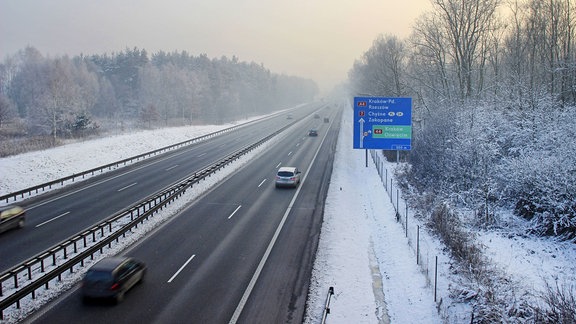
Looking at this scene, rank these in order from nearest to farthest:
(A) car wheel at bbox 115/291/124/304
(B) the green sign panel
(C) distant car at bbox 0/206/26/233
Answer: (A) car wheel at bbox 115/291/124/304
(C) distant car at bbox 0/206/26/233
(B) the green sign panel

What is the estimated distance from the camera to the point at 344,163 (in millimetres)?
47125

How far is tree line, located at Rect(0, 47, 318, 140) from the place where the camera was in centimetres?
7949

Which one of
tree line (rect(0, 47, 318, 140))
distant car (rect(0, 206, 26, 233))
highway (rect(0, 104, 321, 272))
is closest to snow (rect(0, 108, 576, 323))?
highway (rect(0, 104, 321, 272))

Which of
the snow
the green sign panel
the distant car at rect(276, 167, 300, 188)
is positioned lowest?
the snow

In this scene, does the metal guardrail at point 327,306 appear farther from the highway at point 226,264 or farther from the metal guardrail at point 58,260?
the metal guardrail at point 58,260

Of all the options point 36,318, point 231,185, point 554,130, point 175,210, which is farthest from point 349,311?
point 231,185

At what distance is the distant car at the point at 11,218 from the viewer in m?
22.2

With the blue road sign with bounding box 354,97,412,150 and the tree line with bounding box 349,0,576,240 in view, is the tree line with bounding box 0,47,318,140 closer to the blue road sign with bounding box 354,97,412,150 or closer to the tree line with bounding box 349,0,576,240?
the blue road sign with bounding box 354,97,412,150

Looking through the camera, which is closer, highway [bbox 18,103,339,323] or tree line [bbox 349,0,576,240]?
highway [bbox 18,103,339,323]

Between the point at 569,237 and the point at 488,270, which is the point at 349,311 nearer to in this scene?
the point at 488,270

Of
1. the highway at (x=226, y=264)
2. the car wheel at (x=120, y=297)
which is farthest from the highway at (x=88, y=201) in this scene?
the car wheel at (x=120, y=297)

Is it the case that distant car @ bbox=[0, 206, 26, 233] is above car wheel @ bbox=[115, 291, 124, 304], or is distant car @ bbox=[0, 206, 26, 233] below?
above

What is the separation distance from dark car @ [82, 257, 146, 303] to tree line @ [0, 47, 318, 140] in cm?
5976

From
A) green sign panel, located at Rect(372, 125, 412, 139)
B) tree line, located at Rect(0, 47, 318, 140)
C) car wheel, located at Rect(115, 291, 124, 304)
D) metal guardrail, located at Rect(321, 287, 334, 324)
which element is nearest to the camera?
metal guardrail, located at Rect(321, 287, 334, 324)
